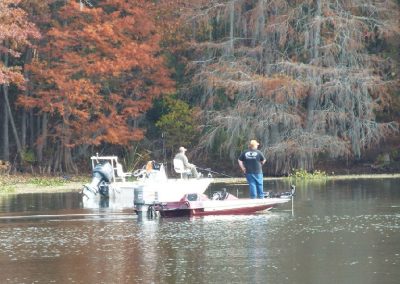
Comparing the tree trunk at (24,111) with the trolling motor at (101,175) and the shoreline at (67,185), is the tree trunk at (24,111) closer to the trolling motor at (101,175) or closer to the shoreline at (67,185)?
the shoreline at (67,185)

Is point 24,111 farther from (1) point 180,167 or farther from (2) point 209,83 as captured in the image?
(1) point 180,167

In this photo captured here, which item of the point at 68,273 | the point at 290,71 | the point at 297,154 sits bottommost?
the point at 68,273

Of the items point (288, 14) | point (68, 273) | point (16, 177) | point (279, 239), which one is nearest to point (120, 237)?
point (279, 239)

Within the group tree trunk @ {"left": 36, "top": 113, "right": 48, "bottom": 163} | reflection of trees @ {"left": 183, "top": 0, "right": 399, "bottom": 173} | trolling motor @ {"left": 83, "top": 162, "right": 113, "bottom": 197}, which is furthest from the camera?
tree trunk @ {"left": 36, "top": 113, "right": 48, "bottom": 163}

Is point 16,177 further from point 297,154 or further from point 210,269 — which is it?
point 210,269

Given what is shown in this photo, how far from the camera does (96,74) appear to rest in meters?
53.8

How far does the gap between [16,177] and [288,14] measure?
1420cm

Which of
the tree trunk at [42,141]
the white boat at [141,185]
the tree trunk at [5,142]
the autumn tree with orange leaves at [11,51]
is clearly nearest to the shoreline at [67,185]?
the white boat at [141,185]

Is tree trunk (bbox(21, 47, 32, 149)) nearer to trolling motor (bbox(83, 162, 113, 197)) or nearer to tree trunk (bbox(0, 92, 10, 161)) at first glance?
tree trunk (bbox(0, 92, 10, 161))

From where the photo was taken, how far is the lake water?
61.1 ft

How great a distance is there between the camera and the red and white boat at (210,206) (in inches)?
1151

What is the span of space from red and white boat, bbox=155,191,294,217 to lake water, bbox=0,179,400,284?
1.33ft

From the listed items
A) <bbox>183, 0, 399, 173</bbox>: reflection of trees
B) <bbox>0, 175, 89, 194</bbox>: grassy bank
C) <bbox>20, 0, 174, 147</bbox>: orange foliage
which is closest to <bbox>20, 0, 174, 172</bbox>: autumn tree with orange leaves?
<bbox>20, 0, 174, 147</bbox>: orange foliage

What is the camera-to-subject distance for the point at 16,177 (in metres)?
50.1
